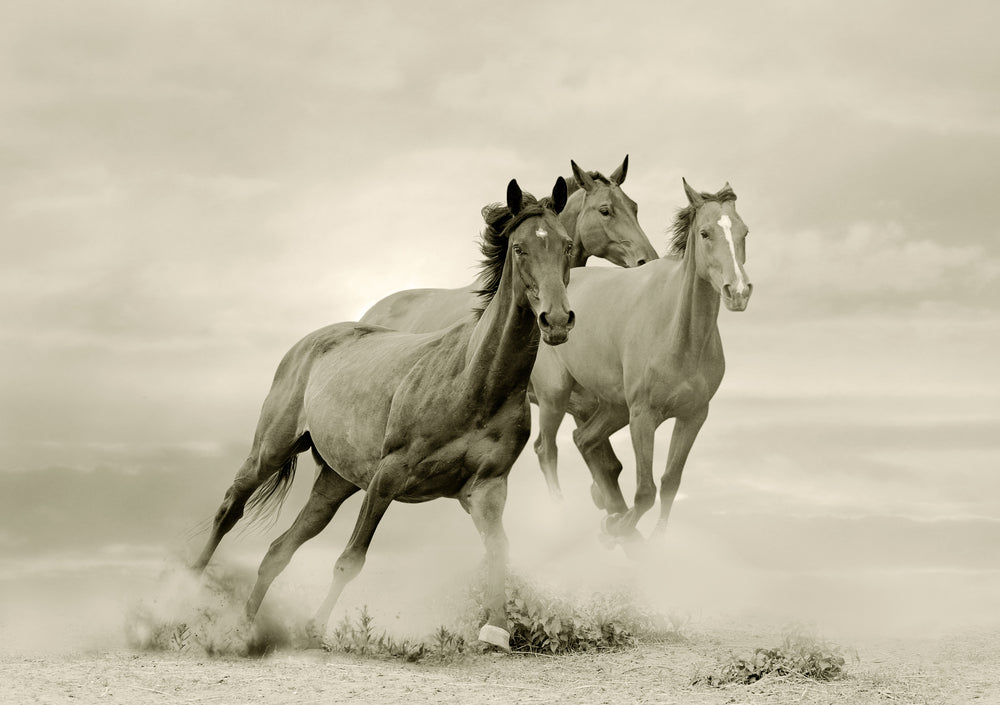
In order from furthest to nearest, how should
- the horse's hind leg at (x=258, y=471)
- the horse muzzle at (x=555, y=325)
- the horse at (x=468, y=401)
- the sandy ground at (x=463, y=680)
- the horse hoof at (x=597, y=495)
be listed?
the horse hoof at (x=597, y=495) < the horse's hind leg at (x=258, y=471) < the horse at (x=468, y=401) < the sandy ground at (x=463, y=680) < the horse muzzle at (x=555, y=325)

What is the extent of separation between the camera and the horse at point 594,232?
42.0 feet

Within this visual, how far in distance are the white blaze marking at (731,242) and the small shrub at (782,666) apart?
9.44 feet

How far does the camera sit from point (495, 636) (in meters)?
8.66

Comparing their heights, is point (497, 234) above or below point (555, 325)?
above

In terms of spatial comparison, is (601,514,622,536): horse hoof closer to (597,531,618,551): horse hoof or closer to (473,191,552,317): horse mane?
(597,531,618,551): horse hoof

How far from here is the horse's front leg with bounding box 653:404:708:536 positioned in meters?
11.4

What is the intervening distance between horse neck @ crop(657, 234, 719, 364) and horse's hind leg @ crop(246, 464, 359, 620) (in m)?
2.83

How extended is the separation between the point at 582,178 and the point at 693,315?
6.65 ft

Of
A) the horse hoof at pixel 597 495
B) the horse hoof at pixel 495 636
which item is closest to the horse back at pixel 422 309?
the horse hoof at pixel 597 495

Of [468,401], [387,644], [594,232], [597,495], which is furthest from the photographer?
[594,232]

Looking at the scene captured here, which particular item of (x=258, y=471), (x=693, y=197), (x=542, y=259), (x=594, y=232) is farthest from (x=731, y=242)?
(x=258, y=471)

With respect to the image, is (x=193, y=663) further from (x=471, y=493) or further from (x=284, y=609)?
(x=471, y=493)

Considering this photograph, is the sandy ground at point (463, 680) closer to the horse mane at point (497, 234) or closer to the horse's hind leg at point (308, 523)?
the horse's hind leg at point (308, 523)

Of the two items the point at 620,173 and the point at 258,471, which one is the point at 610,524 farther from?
the point at 620,173
